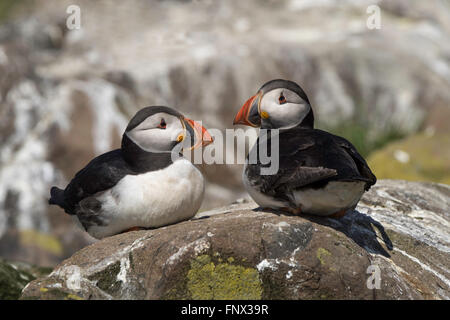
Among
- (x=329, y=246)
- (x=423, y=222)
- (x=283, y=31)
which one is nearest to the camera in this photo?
(x=329, y=246)

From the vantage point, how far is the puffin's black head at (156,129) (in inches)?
223

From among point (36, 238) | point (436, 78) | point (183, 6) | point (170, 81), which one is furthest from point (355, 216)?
point (183, 6)

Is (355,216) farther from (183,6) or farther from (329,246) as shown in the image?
(183,6)

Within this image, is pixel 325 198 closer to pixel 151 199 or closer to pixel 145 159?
pixel 151 199

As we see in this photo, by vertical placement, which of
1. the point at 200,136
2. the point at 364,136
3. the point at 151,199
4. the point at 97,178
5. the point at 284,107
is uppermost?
the point at 284,107

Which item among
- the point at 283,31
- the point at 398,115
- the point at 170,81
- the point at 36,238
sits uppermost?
the point at 283,31

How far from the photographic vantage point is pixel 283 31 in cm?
1545

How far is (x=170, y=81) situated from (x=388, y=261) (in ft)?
31.0

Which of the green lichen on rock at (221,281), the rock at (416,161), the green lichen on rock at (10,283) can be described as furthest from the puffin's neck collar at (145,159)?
the rock at (416,161)

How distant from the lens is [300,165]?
5129 mm

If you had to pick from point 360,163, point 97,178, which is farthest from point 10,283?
point 360,163

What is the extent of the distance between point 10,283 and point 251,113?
328 cm

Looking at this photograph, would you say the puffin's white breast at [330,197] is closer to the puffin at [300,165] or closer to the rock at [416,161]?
the puffin at [300,165]

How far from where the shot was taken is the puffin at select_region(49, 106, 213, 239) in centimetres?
555
